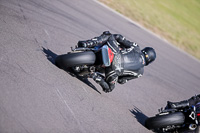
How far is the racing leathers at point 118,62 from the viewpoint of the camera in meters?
6.44

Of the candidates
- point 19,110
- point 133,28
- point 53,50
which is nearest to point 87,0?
point 133,28

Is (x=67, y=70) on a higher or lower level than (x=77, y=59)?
lower

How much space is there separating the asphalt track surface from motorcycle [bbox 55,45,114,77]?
0.30 m

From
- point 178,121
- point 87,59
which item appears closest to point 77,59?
point 87,59

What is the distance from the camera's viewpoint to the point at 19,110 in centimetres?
452

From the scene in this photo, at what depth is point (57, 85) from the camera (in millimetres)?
5875

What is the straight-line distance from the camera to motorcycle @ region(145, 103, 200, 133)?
626 cm

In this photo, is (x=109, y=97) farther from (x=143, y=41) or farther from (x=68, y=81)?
(x=143, y=41)

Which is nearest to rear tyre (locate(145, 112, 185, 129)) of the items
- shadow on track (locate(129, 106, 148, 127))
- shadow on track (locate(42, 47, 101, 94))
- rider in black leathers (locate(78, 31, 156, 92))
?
shadow on track (locate(129, 106, 148, 127))

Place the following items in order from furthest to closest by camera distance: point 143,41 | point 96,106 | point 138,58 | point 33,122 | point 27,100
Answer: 1. point 143,41
2. point 138,58
3. point 96,106
4. point 27,100
5. point 33,122

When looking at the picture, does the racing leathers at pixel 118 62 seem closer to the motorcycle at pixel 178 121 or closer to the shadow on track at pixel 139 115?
the shadow on track at pixel 139 115

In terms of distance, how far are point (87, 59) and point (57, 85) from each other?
814 mm

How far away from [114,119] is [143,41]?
7.01 m

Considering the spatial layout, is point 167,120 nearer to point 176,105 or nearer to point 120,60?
point 176,105
